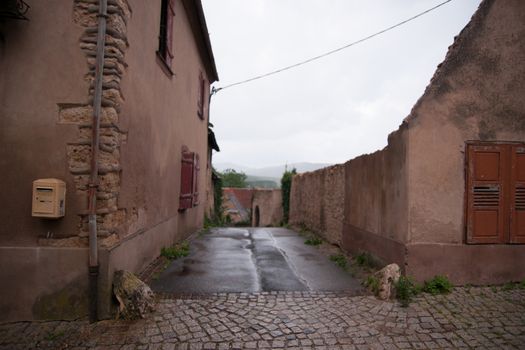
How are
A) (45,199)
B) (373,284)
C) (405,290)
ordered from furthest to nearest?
1. (373,284)
2. (405,290)
3. (45,199)

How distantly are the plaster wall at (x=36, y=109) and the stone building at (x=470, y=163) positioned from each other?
4292mm

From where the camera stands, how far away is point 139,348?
3.07m

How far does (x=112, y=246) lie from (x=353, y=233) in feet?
15.6

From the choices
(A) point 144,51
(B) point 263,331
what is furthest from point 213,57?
(B) point 263,331

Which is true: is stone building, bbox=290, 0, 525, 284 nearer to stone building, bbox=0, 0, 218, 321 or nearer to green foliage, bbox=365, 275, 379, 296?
green foliage, bbox=365, 275, 379, 296

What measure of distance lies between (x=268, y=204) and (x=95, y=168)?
20.7 metres

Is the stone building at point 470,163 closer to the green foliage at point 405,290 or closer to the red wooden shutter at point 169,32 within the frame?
the green foliage at point 405,290

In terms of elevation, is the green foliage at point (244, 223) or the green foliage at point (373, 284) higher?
the green foliage at point (373, 284)

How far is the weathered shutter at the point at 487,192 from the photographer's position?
4.94m

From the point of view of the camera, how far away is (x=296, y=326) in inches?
142

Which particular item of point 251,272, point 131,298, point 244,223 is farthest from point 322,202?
point 244,223

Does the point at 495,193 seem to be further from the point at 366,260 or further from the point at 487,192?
the point at 366,260

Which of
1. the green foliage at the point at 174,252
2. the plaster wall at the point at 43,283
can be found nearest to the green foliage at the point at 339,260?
the green foliage at the point at 174,252

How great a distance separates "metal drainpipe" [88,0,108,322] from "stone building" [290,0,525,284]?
399 centimetres
